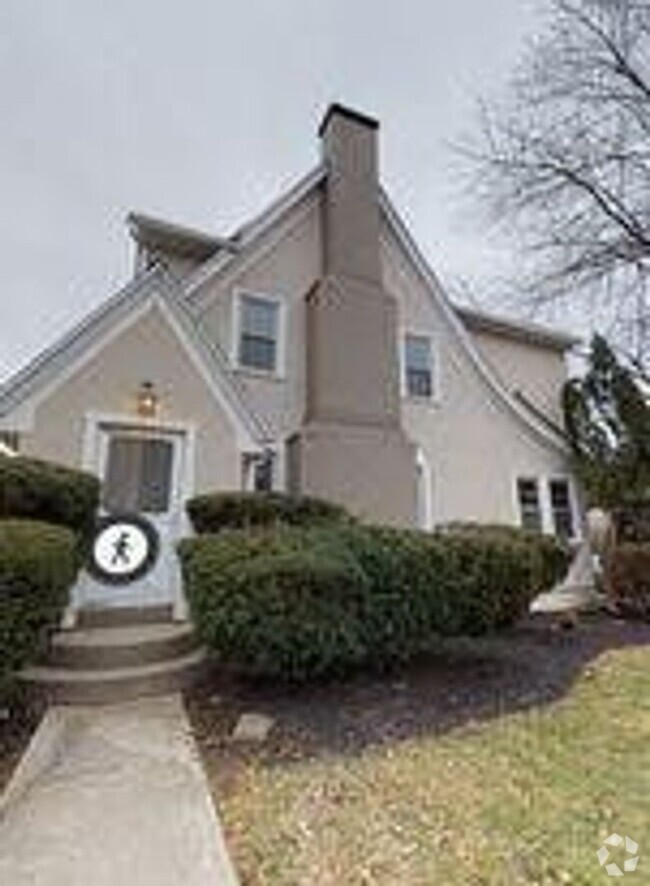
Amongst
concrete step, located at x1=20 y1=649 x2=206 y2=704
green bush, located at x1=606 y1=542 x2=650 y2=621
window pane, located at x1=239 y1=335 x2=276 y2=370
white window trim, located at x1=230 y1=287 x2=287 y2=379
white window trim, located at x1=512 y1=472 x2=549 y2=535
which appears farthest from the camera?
white window trim, located at x1=512 y1=472 x2=549 y2=535

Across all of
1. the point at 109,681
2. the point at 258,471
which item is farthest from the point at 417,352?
the point at 109,681

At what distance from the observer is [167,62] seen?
38.2 ft

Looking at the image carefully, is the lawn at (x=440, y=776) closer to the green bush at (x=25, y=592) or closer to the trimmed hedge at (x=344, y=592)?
the trimmed hedge at (x=344, y=592)

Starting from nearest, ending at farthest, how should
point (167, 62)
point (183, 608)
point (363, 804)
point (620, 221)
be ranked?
point (363, 804) → point (183, 608) → point (167, 62) → point (620, 221)

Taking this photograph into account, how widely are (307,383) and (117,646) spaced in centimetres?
618

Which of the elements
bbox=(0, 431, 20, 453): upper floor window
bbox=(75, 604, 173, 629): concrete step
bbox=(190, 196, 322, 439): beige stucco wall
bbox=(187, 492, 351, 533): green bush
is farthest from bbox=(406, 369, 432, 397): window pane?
bbox=(0, 431, 20, 453): upper floor window

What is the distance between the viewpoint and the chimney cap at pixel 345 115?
1374 centimetres

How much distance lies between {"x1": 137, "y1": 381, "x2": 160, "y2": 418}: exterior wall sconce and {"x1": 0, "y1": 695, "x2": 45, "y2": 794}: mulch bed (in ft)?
13.2

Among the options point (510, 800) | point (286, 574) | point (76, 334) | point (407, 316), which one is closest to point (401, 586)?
point (286, 574)

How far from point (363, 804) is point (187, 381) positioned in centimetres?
644

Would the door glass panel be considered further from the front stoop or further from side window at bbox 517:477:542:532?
side window at bbox 517:477:542:532

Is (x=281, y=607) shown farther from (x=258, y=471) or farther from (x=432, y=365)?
(x=432, y=365)

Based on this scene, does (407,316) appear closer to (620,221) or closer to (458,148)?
(458,148)

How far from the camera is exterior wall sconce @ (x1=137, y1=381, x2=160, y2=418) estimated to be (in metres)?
9.16
